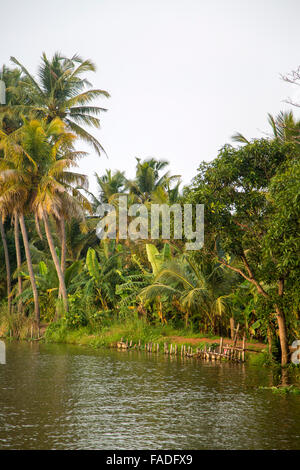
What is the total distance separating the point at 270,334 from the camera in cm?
1547

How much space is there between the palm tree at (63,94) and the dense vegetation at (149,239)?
0.06 metres

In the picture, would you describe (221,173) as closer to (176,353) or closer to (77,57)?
(176,353)

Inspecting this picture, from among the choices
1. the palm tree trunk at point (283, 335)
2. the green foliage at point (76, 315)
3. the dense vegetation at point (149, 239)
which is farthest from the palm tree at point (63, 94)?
the palm tree trunk at point (283, 335)

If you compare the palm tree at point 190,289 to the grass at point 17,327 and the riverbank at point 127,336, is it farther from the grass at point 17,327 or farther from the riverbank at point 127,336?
the grass at point 17,327

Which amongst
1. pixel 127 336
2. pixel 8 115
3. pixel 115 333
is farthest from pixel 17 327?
pixel 8 115

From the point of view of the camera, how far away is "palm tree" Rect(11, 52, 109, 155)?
27703 mm

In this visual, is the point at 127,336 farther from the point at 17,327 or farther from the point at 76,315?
the point at 17,327

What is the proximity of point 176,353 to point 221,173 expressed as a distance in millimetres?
7876

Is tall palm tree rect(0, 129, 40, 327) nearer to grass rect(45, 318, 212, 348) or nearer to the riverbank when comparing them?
the riverbank

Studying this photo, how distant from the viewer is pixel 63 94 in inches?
1103

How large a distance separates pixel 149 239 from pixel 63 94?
931 cm

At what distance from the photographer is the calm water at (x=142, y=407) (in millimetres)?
8672

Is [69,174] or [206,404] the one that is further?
Result: [69,174]
